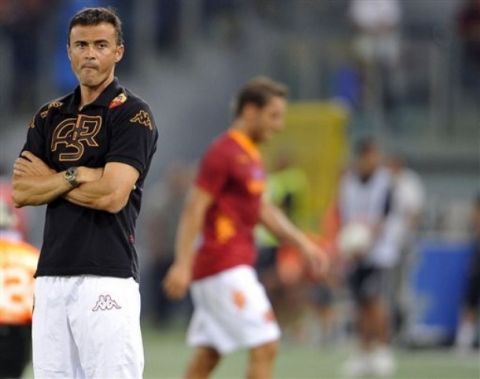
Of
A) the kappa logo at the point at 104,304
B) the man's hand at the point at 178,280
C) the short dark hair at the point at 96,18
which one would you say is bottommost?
the man's hand at the point at 178,280

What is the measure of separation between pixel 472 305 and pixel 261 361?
9.17 m

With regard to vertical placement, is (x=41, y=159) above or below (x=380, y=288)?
above

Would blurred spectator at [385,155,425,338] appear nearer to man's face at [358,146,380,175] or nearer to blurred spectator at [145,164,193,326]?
man's face at [358,146,380,175]

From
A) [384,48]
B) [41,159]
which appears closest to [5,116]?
[384,48]

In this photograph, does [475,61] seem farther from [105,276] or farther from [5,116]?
[105,276]

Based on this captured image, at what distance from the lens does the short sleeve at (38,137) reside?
7.91m

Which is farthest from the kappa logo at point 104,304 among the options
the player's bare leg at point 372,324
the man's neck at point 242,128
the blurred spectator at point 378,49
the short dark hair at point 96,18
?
the blurred spectator at point 378,49

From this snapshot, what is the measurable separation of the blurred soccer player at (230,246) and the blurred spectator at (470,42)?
11.0 meters

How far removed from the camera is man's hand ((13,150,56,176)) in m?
7.86

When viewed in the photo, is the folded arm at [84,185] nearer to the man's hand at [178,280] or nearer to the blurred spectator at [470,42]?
the man's hand at [178,280]

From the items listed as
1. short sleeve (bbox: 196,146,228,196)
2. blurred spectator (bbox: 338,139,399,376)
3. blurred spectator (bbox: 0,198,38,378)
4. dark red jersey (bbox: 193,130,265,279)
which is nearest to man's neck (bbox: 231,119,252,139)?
dark red jersey (bbox: 193,130,265,279)

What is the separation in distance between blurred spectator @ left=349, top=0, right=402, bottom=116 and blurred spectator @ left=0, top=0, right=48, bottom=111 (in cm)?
470

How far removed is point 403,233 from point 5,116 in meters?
6.74

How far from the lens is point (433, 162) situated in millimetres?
23594
